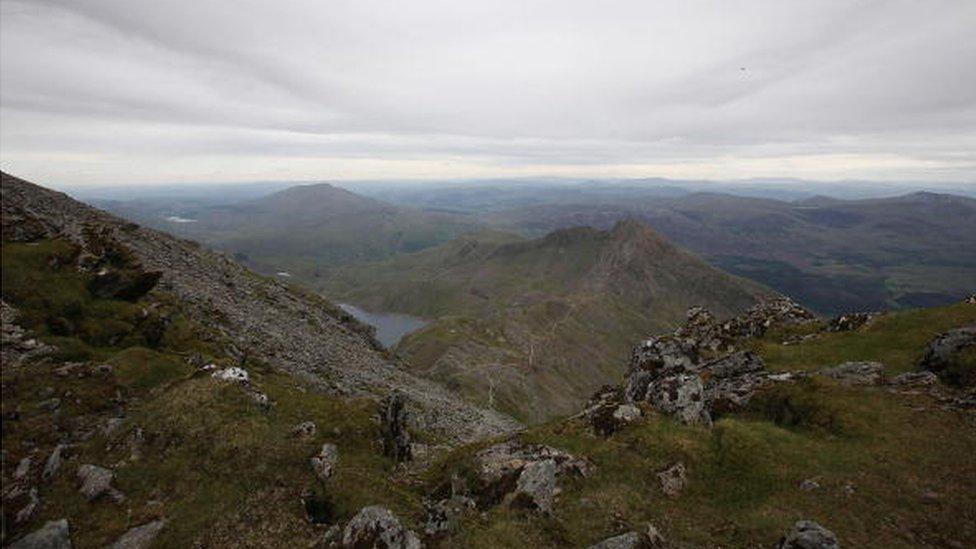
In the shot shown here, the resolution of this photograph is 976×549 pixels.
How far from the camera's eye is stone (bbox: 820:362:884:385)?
160 feet

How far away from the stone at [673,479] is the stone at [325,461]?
68.7 ft

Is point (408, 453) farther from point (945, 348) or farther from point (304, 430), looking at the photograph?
point (945, 348)

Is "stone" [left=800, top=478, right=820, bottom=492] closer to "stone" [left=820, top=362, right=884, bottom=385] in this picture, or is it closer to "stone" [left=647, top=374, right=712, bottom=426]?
"stone" [left=647, top=374, right=712, bottom=426]

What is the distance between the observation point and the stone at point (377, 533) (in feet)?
84.1

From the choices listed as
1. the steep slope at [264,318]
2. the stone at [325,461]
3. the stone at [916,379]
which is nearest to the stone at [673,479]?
the stone at [325,461]

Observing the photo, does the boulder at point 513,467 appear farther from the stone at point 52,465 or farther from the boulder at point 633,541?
the stone at point 52,465

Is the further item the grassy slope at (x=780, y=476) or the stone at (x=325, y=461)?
the stone at (x=325, y=461)

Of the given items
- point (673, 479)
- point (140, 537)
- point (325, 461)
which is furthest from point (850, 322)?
point (140, 537)

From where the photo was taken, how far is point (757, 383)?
50.6m

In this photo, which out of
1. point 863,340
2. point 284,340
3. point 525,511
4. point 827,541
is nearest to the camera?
point 827,541

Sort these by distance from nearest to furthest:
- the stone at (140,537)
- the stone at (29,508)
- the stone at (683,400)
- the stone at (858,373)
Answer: the stone at (140,537) → the stone at (29,508) → the stone at (683,400) → the stone at (858,373)


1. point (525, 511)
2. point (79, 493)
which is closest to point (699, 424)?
point (525, 511)

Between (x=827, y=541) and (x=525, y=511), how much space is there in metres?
15.3

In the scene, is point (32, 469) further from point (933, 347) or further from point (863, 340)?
point (863, 340)
